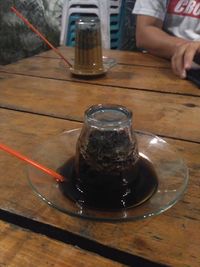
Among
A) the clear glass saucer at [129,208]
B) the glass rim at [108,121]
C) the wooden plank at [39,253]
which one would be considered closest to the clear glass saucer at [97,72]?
the clear glass saucer at [129,208]

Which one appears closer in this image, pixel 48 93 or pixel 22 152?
pixel 22 152

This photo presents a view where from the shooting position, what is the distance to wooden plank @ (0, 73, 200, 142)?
30.9 inches

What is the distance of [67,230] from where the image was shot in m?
0.46

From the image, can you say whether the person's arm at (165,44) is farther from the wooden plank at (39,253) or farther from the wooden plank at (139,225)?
the wooden plank at (39,253)

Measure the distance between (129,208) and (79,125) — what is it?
348mm

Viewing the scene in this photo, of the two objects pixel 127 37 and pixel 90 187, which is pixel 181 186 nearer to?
pixel 90 187

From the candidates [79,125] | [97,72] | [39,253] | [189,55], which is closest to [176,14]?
[189,55]

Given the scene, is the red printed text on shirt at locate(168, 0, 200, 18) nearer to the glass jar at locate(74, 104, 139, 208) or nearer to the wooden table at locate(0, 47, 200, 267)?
the wooden table at locate(0, 47, 200, 267)

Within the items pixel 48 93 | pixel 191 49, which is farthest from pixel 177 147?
pixel 191 49

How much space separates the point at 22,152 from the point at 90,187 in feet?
0.69

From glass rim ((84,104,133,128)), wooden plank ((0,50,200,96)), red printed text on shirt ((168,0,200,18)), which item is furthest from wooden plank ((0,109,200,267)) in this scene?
red printed text on shirt ((168,0,200,18))

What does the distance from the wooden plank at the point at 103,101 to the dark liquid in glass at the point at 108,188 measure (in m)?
0.25

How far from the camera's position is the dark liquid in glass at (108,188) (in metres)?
0.48

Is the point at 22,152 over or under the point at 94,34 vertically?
under
